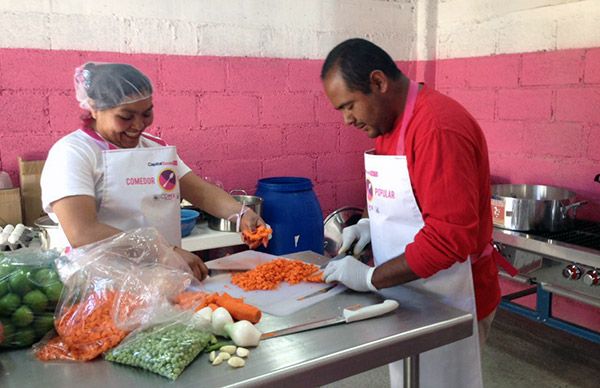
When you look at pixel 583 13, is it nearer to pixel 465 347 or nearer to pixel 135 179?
pixel 465 347

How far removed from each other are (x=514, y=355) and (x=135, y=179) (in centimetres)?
255

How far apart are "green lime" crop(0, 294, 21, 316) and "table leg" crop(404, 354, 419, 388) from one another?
107 centimetres

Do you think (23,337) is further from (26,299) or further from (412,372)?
(412,372)

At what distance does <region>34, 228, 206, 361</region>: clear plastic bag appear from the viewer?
4.19ft

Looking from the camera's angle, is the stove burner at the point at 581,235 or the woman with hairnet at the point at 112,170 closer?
the woman with hairnet at the point at 112,170

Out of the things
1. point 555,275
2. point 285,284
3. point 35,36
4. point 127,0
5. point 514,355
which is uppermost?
point 127,0

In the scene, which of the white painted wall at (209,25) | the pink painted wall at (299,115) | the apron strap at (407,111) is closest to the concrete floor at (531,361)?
the pink painted wall at (299,115)

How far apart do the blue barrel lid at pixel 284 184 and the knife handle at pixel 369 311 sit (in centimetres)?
182

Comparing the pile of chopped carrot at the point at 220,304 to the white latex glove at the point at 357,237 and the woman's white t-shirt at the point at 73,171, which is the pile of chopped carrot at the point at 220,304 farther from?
the white latex glove at the point at 357,237

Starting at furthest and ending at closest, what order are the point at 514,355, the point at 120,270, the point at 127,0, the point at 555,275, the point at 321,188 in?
the point at 321,188 < the point at 514,355 < the point at 127,0 < the point at 555,275 < the point at 120,270

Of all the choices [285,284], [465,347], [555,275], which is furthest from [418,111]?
[555,275]

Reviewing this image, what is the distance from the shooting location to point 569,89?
10.5 feet

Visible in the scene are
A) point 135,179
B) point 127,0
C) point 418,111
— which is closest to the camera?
point 418,111

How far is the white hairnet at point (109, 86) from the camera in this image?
192 cm
